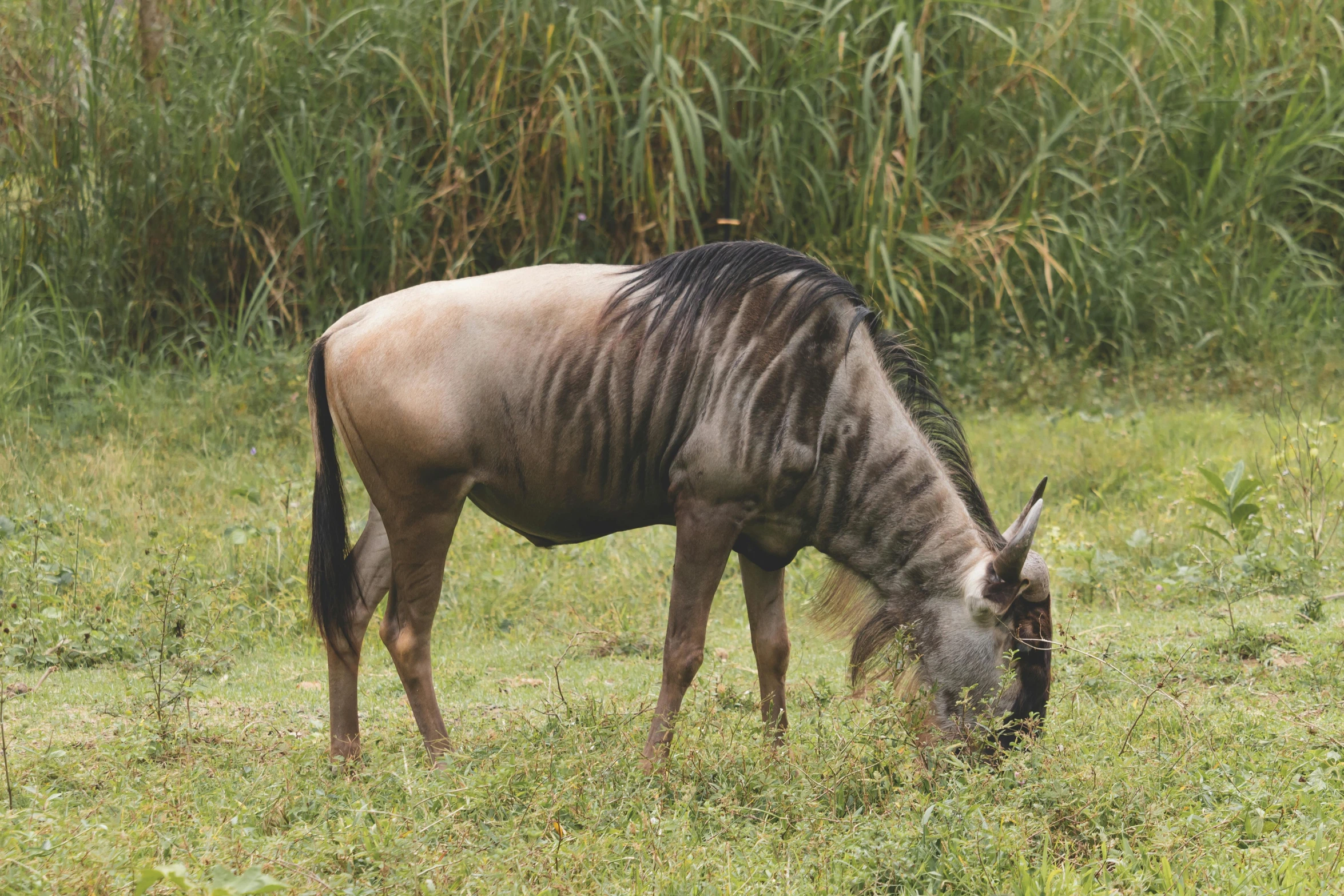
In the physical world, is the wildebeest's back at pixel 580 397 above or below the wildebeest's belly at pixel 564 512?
above

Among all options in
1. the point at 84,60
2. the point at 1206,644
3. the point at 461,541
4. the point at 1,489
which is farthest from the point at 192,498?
the point at 1206,644

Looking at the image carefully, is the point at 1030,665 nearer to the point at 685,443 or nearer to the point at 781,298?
the point at 685,443

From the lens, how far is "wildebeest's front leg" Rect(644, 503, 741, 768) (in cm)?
385

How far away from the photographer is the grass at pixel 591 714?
2982 mm

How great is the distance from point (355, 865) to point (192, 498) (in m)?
4.17

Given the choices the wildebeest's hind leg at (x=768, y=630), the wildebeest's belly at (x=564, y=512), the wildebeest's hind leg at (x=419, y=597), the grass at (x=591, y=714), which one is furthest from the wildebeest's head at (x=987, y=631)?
the wildebeest's hind leg at (x=419, y=597)

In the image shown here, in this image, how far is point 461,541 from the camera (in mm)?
6461

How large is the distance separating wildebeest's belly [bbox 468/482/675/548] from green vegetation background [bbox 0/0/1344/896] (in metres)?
0.55

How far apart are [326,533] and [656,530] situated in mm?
2795

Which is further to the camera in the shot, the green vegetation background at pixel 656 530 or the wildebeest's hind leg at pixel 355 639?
the wildebeest's hind leg at pixel 355 639

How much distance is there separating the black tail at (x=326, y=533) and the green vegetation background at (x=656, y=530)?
42cm

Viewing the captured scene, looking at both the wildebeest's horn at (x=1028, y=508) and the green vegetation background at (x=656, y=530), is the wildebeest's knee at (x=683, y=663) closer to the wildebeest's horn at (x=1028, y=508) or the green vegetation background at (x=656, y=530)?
the green vegetation background at (x=656, y=530)

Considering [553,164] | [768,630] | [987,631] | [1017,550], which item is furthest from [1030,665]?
[553,164]

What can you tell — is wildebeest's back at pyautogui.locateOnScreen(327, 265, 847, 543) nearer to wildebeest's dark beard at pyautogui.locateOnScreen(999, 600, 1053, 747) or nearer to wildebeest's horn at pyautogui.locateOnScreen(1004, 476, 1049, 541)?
wildebeest's horn at pyautogui.locateOnScreen(1004, 476, 1049, 541)
